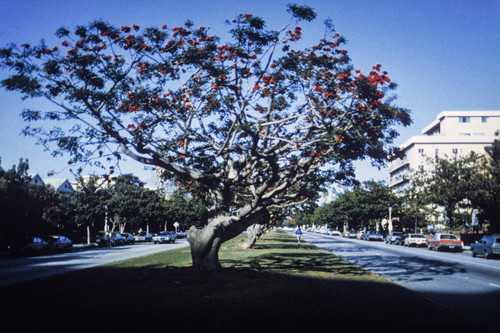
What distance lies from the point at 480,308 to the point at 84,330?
8.40 metres

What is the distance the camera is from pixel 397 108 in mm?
14203

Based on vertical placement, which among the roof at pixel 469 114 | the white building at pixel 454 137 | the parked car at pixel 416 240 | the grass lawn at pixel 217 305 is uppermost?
the roof at pixel 469 114

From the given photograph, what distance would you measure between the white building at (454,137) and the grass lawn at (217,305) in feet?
229

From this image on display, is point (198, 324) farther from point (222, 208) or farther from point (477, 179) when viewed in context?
point (477, 179)

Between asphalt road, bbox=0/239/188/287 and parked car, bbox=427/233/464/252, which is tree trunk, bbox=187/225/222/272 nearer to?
asphalt road, bbox=0/239/188/287

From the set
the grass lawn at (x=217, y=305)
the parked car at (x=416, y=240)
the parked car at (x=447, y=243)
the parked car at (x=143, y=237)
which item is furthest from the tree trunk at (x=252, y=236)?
the parked car at (x=143, y=237)

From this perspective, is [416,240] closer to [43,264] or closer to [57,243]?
[57,243]

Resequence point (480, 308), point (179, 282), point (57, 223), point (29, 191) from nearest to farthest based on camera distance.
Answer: point (480, 308)
point (179, 282)
point (29, 191)
point (57, 223)

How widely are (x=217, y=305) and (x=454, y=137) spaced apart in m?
79.1

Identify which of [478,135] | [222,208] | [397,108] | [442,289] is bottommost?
[442,289]

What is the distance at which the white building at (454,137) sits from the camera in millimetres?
78000

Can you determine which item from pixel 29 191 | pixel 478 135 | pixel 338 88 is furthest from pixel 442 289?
pixel 478 135

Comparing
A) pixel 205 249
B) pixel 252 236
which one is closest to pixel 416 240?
pixel 252 236

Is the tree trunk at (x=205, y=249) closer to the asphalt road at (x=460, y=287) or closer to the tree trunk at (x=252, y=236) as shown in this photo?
the asphalt road at (x=460, y=287)
